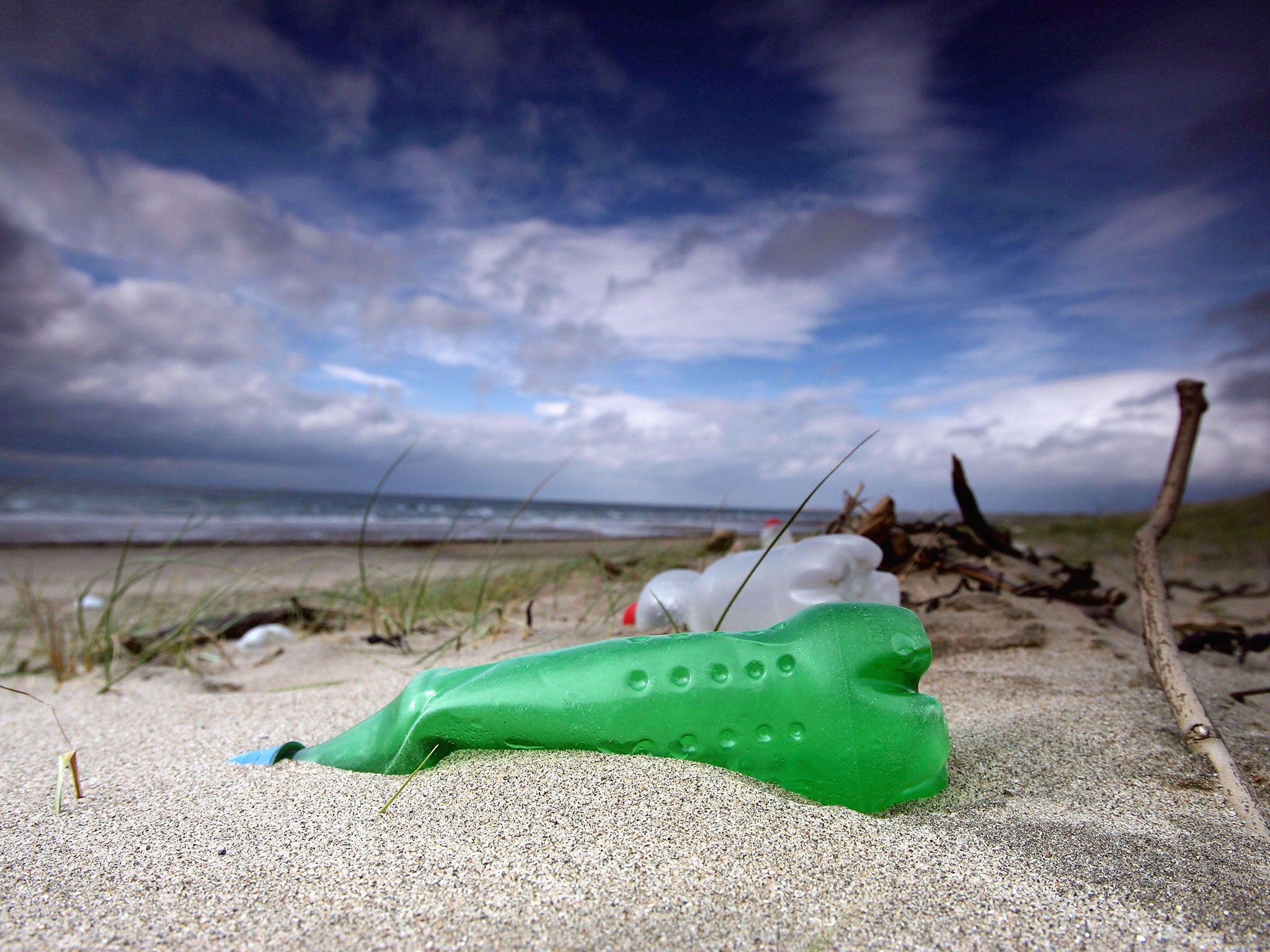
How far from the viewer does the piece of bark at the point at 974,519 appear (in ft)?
6.19

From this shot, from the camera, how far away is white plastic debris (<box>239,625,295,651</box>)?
2510 mm

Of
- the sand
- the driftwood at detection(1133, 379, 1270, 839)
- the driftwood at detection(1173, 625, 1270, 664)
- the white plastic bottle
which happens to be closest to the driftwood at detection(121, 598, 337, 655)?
the sand

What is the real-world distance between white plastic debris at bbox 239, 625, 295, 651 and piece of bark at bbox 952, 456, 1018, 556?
2.35 m

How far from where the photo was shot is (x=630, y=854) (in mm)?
774

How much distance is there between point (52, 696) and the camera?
5.74 ft

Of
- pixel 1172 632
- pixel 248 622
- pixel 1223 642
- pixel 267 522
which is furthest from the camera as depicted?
pixel 267 522

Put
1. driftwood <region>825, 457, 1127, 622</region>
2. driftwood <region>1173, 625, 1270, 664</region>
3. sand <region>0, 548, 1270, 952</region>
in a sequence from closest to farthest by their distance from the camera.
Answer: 1. sand <region>0, 548, 1270, 952</region>
2. driftwood <region>1173, 625, 1270, 664</region>
3. driftwood <region>825, 457, 1127, 622</region>

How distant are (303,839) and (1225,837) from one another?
3.69 feet

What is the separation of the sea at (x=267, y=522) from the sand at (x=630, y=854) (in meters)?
0.94

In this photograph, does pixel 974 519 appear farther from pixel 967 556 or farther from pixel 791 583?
pixel 791 583

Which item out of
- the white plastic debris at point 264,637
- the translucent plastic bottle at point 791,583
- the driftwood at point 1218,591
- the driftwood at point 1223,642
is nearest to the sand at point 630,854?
the translucent plastic bottle at point 791,583

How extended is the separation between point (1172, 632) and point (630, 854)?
1009 millimetres

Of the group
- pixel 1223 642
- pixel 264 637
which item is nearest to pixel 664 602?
pixel 1223 642

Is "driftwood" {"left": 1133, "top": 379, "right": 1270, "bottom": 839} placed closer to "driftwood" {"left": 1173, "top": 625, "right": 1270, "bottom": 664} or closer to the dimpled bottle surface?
the dimpled bottle surface
